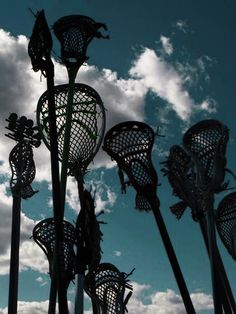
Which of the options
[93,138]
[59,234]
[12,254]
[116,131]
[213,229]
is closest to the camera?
[59,234]

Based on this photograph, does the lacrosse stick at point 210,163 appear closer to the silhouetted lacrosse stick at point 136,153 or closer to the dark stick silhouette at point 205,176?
the dark stick silhouette at point 205,176

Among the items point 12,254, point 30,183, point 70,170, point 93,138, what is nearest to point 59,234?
point 70,170

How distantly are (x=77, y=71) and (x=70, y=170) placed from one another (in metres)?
2.42

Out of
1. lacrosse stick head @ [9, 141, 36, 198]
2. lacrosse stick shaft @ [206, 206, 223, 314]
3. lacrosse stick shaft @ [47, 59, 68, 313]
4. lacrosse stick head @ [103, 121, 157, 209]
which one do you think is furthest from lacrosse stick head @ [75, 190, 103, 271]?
lacrosse stick head @ [9, 141, 36, 198]

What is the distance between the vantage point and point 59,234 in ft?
22.4

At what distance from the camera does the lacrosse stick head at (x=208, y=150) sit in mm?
10727

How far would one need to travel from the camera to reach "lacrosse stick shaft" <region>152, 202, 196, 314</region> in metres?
8.94

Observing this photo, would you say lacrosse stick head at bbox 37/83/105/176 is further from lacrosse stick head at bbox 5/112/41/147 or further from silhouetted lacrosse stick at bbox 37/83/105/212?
lacrosse stick head at bbox 5/112/41/147

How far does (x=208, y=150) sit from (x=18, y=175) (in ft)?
31.9

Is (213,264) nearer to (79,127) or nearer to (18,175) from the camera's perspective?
(79,127)

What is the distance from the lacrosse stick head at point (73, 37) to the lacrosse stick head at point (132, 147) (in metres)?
1.95

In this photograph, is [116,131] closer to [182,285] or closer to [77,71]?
[77,71]

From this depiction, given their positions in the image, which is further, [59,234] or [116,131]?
[116,131]

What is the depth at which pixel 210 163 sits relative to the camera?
11391 mm
